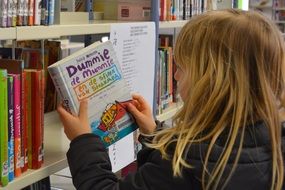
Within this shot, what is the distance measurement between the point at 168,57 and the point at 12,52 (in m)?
0.64

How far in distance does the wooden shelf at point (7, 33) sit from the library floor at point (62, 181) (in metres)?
1.83

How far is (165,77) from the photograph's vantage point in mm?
1823

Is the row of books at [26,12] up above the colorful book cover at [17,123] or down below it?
above

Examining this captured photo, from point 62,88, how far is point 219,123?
365 mm

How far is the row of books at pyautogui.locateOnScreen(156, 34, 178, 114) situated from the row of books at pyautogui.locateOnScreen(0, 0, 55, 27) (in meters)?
0.69

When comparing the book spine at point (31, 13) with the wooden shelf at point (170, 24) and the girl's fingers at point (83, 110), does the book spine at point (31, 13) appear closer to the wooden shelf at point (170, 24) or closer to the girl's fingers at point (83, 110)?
the girl's fingers at point (83, 110)

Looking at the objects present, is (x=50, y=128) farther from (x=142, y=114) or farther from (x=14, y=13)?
(x=14, y=13)

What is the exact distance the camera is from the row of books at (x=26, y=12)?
993 millimetres

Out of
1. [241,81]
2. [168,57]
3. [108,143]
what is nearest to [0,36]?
[108,143]

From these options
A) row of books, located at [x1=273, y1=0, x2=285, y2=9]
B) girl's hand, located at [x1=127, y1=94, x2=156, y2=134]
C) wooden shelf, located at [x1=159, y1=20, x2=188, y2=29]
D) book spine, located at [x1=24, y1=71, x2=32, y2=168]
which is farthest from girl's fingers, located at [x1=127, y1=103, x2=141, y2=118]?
row of books, located at [x1=273, y1=0, x2=285, y2=9]

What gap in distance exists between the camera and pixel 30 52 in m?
1.42

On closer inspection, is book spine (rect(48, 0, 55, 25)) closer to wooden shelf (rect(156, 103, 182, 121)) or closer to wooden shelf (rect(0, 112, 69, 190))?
wooden shelf (rect(0, 112, 69, 190))

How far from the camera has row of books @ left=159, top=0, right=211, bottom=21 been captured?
171 cm

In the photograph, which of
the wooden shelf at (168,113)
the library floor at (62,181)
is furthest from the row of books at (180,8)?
the library floor at (62,181)
